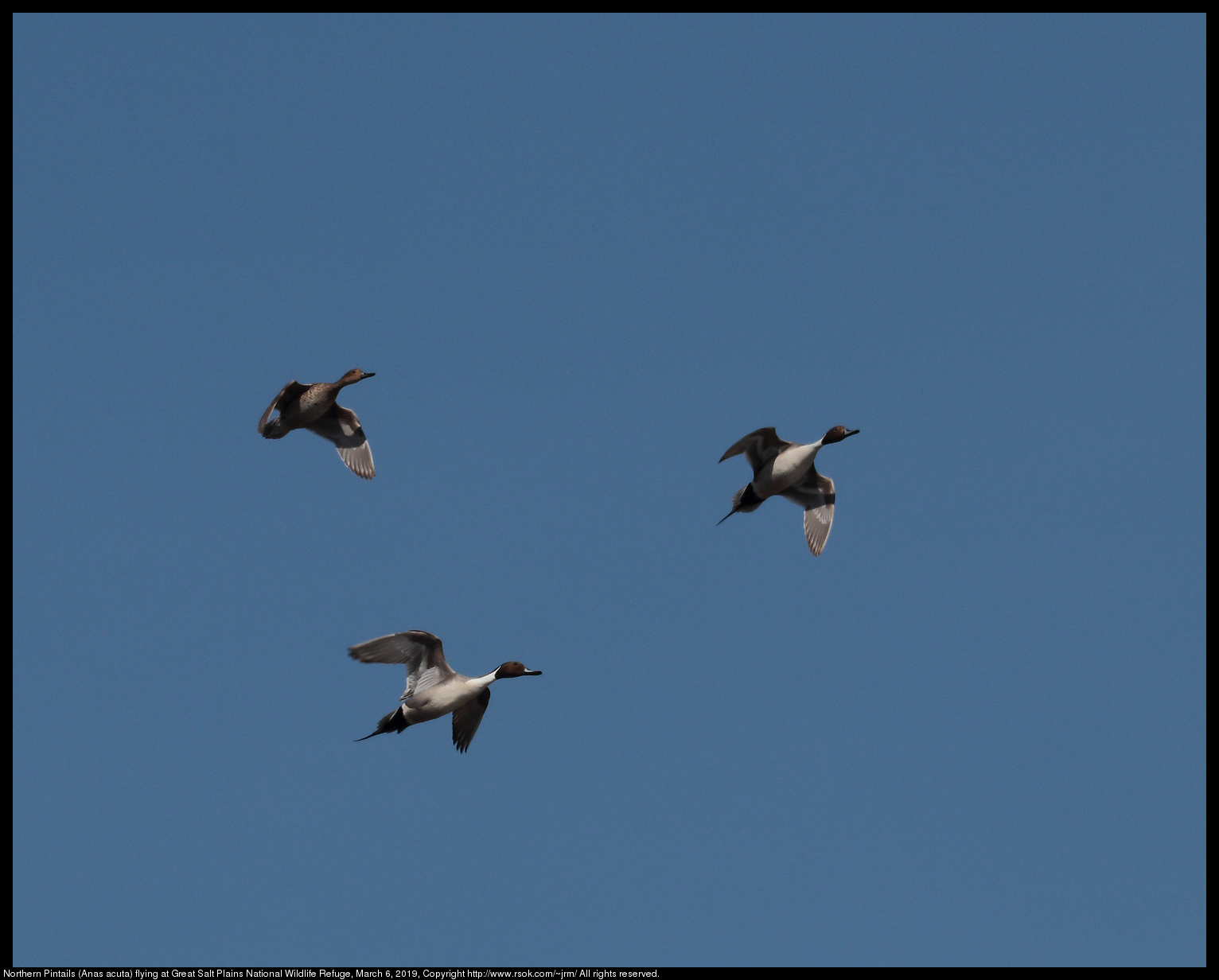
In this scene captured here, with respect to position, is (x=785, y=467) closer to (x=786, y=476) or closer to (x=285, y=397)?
(x=786, y=476)

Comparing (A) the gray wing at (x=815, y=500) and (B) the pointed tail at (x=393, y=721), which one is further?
(A) the gray wing at (x=815, y=500)

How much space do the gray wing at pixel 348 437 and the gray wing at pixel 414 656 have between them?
731 centimetres

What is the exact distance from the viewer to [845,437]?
2533 centimetres

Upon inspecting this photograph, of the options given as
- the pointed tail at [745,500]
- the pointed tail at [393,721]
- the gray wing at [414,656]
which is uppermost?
the pointed tail at [745,500]

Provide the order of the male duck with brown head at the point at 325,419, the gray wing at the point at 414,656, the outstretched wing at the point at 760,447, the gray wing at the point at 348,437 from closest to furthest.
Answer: the gray wing at the point at 414,656 < the outstretched wing at the point at 760,447 < the male duck with brown head at the point at 325,419 < the gray wing at the point at 348,437

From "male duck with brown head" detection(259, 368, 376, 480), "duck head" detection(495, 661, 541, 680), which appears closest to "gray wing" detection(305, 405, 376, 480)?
"male duck with brown head" detection(259, 368, 376, 480)

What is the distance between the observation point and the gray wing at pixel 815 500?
1024 inches

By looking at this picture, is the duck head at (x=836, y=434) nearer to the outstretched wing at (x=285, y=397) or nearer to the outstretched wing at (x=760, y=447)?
the outstretched wing at (x=760, y=447)

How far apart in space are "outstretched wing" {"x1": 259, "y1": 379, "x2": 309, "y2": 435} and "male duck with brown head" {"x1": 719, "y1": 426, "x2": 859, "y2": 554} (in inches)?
320

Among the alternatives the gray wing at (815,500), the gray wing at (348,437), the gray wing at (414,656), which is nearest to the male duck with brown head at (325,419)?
the gray wing at (348,437)

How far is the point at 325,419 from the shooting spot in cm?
2652

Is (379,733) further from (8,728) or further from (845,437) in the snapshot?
(845,437)

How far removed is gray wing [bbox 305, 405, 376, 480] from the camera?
87.0 feet
